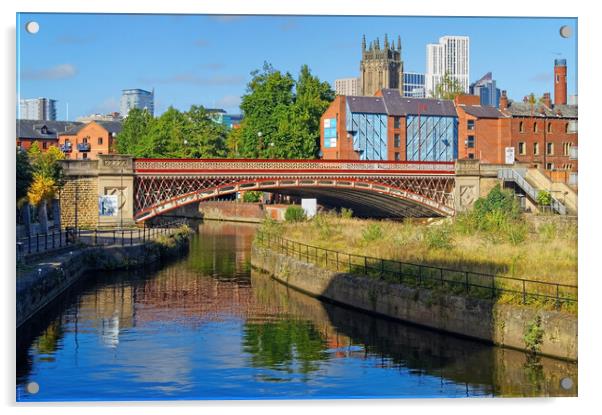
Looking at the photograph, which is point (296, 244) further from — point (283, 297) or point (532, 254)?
point (532, 254)

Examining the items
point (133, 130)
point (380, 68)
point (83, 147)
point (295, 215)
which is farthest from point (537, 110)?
point (380, 68)

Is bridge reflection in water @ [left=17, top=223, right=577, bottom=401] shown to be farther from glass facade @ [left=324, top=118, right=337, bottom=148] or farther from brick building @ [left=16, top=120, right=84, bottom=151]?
brick building @ [left=16, top=120, right=84, bottom=151]

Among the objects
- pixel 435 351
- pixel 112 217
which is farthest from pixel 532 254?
pixel 112 217

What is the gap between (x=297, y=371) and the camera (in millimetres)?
31000

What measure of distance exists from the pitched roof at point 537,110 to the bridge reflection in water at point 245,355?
174ft

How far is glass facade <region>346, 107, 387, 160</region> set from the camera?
99.6 metres

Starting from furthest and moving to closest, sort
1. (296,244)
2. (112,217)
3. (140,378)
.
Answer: (112,217), (296,244), (140,378)

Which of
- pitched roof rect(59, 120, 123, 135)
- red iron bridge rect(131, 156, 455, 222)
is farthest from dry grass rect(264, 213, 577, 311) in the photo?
pitched roof rect(59, 120, 123, 135)

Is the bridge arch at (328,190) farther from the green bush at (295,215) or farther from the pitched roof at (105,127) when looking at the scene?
the pitched roof at (105,127)

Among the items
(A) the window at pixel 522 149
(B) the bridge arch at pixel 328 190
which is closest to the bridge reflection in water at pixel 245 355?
(B) the bridge arch at pixel 328 190

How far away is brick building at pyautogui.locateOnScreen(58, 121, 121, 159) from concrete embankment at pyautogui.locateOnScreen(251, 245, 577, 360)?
298ft

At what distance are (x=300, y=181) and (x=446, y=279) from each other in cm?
3778
